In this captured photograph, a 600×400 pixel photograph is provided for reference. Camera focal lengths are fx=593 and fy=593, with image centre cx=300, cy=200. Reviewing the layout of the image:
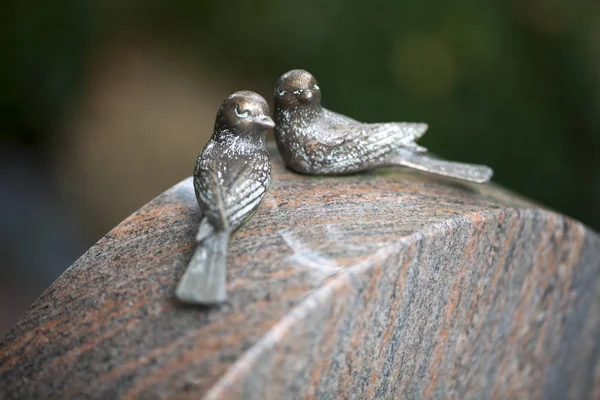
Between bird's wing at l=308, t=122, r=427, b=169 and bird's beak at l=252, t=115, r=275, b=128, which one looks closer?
bird's beak at l=252, t=115, r=275, b=128

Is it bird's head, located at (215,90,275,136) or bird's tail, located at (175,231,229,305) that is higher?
bird's head, located at (215,90,275,136)

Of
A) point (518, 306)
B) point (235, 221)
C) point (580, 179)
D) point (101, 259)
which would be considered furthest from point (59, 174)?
point (580, 179)

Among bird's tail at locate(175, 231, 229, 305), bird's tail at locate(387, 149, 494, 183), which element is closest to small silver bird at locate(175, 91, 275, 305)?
bird's tail at locate(175, 231, 229, 305)

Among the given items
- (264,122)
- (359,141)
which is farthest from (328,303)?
(359,141)

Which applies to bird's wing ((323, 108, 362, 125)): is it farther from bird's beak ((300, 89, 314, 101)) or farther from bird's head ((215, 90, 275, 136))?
bird's head ((215, 90, 275, 136))

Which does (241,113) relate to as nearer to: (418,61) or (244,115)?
(244,115)

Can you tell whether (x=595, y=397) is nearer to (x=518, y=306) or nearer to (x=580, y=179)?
(x=518, y=306)
